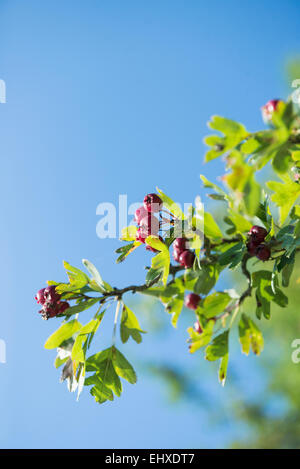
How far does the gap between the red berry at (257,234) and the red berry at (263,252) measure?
11mm

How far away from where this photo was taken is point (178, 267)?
88cm

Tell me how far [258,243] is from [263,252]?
0.06ft

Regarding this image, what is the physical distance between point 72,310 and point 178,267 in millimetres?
216

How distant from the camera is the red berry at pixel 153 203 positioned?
2.88 feet

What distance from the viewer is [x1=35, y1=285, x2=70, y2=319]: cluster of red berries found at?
90 cm

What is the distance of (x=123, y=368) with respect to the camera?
940mm

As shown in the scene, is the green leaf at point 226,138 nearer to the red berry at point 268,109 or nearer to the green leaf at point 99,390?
the red berry at point 268,109

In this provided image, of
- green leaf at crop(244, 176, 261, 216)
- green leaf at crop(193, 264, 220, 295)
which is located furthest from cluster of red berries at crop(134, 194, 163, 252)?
green leaf at crop(244, 176, 261, 216)

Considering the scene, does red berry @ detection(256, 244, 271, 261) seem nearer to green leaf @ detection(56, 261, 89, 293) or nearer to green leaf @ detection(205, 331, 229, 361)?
green leaf @ detection(205, 331, 229, 361)

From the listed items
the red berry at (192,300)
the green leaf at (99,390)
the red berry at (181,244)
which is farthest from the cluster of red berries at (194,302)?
the green leaf at (99,390)

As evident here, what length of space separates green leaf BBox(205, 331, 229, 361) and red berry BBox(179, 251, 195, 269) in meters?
0.16

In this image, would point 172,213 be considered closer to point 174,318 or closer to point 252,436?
point 174,318
